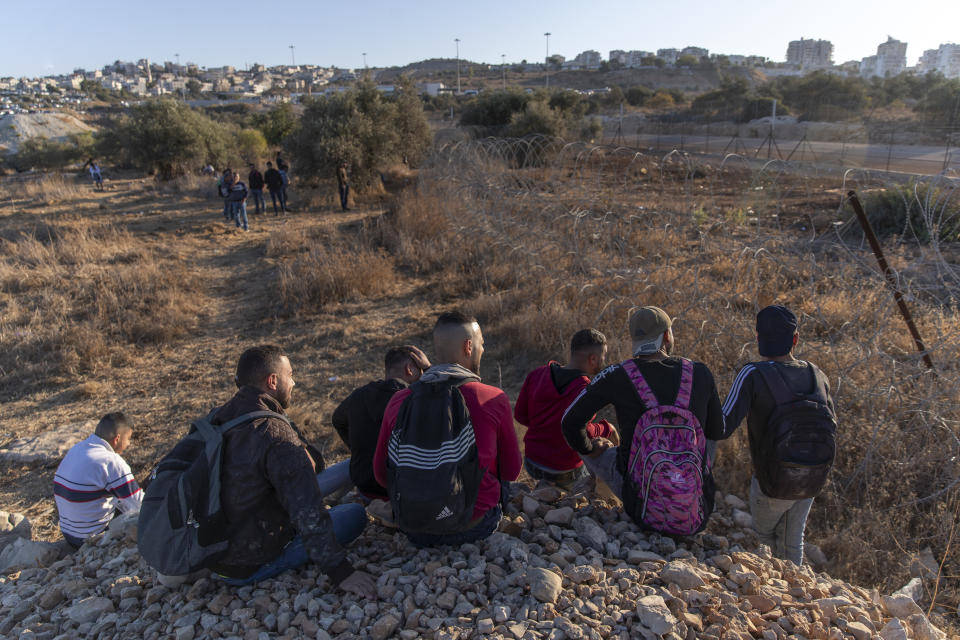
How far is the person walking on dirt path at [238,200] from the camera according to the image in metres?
12.4

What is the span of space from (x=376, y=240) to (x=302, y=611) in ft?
29.8

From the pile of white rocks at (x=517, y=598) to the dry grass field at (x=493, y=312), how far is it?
1020 millimetres

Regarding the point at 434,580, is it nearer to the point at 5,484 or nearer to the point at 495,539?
the point at 495,539

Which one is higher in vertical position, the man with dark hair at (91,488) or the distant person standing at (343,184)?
the distant person standing at (343,184)

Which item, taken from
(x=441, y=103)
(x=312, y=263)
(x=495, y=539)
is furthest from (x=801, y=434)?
(x=441, y=103)

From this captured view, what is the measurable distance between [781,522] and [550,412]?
1254mm

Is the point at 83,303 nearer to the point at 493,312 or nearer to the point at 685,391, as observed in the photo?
the point at 493,312

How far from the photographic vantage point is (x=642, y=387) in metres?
2.35

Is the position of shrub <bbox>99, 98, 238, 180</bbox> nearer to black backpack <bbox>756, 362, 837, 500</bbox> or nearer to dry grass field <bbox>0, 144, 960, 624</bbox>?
dry grass field <bbox>0, 144, 960, 624</bbox>

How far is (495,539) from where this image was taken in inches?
98.9

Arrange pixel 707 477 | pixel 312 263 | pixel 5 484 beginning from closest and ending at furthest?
pixel 707 477, pixel 5 484, pixel 312 263

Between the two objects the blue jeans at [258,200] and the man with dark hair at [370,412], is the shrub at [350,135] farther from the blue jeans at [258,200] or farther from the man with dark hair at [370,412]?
the man with dark hair at [370,412]

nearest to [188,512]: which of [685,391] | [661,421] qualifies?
[661,421]

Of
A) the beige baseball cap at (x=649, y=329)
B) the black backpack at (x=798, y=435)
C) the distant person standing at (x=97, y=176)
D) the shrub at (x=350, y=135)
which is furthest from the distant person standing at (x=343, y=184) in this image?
the black backpack at (x=798, y=435)
